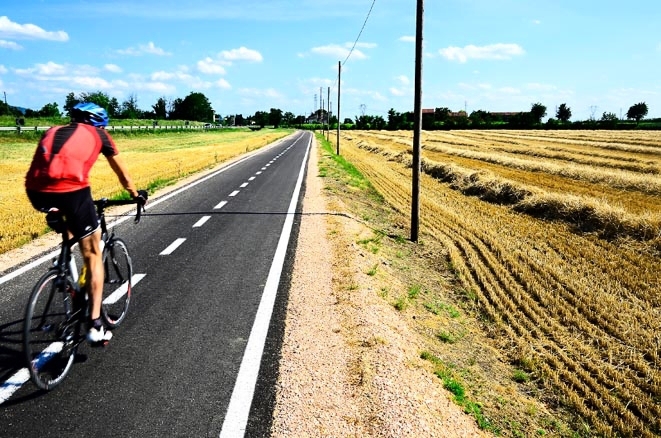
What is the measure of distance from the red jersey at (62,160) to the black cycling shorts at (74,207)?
0.05 metres

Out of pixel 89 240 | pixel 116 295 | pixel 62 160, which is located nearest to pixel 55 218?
pixel 89 240

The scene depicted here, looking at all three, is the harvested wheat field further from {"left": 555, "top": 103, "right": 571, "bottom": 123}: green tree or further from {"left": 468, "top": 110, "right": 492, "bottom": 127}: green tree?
{"left": 555, "top": 103, "right": 571, "bottom": 123}: green tree

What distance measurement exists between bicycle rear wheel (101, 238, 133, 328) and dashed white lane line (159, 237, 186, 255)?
2.08m

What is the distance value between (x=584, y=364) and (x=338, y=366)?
10.5 feet

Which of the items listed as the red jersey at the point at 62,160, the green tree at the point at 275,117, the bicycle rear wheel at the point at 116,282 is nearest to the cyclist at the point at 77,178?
the red jersey at the point at 62,160

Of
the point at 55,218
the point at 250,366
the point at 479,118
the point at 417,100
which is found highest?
the point at 479,118

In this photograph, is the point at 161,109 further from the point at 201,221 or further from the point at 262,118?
the point at 201,221

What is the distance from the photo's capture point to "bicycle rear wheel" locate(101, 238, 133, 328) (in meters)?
4.91

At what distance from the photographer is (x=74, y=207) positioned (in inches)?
147

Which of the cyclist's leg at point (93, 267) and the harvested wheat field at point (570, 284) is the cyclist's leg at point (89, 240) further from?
the harvested wheat field at point (570, 284)

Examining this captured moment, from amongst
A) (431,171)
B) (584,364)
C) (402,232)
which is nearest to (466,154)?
(431,171)

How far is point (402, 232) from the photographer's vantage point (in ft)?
37.7

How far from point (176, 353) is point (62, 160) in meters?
1.97

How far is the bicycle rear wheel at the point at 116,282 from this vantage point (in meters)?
4.91
